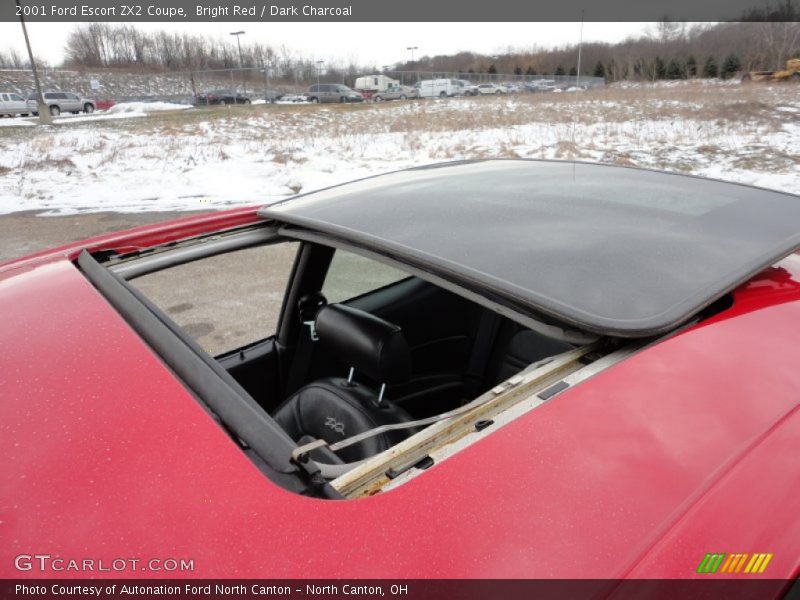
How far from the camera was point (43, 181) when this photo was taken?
36.5 ft

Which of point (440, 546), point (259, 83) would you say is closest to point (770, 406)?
point (440, 546)

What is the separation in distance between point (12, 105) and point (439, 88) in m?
26.9

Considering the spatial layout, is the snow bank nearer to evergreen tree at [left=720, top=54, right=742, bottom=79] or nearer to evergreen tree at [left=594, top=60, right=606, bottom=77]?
evergreen tree at [left=594, top=60, right=606, bottom=77]

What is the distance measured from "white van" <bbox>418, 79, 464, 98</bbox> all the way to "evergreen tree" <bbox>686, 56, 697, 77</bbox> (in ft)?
51.9

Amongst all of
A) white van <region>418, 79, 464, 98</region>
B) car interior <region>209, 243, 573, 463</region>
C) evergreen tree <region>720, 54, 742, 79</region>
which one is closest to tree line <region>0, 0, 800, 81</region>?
evergreen tree <region>720, 54, 742, 79</region>

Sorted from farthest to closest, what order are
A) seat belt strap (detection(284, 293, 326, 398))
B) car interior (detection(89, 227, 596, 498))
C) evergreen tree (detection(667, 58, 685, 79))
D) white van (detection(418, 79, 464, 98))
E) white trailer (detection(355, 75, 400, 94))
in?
1. white trailer (detection(355, 75, 400, 94))
2. white van (detection(418, 79, 464, 98))
3. evergreen tree (detection(667, 58, 685, 79))
4. seat belt strap (detection(284, 293, 326, 398))
5. car interior (detection(89, 227, 596, 498))

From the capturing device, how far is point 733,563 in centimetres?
78

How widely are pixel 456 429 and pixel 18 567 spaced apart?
689mm

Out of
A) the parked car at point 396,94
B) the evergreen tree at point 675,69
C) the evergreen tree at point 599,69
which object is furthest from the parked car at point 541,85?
the evergreen tree at point 675,69

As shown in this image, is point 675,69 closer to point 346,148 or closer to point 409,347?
point 346,148

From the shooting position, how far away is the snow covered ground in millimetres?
10047

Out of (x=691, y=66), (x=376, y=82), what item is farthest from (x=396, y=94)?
(x=691, y=66)

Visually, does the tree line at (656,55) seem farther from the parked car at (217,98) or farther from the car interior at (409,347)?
the car interior at (409,347)
